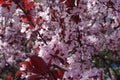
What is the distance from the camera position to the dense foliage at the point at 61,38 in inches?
82.3

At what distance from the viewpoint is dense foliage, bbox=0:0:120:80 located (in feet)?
6.86

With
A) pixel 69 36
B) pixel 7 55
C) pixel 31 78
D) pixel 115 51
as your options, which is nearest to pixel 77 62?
pixel 69 36

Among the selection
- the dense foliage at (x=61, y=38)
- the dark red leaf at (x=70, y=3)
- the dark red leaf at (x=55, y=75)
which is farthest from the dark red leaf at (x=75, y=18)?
the dark red leaf at (x=55, y=75)

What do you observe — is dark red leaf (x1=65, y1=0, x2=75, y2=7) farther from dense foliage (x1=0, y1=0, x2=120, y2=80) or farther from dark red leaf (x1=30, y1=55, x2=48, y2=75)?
dark red leaf (x1=30, y1=55, x2=48, y2=75)

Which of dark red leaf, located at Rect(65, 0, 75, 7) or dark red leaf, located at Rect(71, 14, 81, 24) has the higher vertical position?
dark red leaf, located at Rect(65, 0, 75, 7)

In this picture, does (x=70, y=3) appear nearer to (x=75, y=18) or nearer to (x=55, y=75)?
(x=75, y=18)

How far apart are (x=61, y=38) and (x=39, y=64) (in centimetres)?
170

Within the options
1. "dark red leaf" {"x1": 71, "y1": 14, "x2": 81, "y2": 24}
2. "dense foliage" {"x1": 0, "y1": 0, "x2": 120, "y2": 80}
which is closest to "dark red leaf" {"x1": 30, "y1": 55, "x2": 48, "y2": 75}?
"dense foliage" {"x1": 0, "y1": 0, "x2": 120, "y2": 80}

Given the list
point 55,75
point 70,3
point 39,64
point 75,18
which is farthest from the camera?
point 75,18

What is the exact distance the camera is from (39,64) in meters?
1.85

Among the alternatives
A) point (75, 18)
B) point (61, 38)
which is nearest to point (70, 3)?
point (75, 18)

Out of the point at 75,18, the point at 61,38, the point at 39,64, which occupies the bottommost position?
the point at 61,38

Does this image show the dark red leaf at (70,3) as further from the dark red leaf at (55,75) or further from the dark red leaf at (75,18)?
the dark red leaf at (55,75)

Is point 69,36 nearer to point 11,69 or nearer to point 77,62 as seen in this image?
point 77,62
